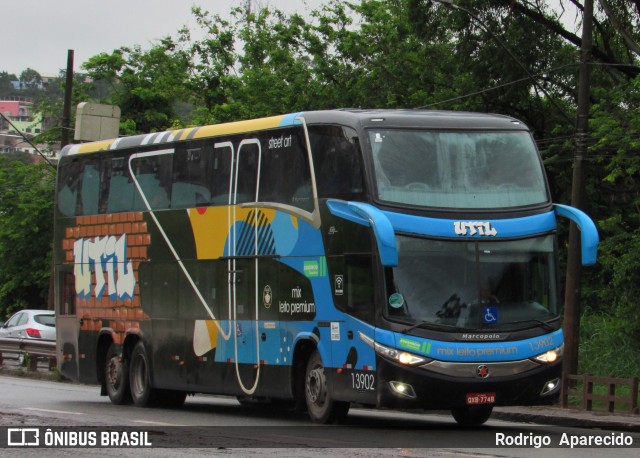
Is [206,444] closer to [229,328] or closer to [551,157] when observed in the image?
[229,328]

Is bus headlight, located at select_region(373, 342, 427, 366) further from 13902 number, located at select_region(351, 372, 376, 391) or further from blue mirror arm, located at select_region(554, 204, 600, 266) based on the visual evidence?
blue mirror arm, located at select_region(554, 204, 600, 266)

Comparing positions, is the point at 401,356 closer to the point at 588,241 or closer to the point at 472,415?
the point at 472,415

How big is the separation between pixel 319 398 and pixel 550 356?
10.1 ft

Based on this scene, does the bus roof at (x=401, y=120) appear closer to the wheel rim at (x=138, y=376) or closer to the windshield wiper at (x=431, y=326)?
the windshield wiper at (x=431, y=326)

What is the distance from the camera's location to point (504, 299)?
52.1 feet

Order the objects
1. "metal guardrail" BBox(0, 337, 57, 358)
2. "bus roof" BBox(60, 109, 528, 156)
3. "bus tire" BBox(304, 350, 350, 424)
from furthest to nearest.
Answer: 1. "metal guardrail" BBox(0, 337, 57, 358)
2. "bus tire" BBox(304, 350, 350, 424)
3. "bus roof" BBox(60, 109, 528, 156)

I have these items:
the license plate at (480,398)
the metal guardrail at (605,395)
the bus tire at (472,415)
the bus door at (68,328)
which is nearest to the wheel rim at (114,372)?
the bus door at (68,328)

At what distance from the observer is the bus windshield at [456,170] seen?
1591cm

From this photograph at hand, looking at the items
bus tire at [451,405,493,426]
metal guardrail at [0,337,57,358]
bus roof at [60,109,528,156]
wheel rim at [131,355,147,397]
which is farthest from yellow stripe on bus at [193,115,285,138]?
metal guardrail at [0,337,57,358]

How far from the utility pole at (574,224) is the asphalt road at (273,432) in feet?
11.4

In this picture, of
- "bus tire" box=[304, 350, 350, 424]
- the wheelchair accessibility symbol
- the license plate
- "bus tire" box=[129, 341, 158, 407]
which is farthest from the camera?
"bus tire" box=[129, 341, 158, 407]

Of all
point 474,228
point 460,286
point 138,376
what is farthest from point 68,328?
point 474,228

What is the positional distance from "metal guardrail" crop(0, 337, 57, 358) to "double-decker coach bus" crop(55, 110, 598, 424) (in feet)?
38.6

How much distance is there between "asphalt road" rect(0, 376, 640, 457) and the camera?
1260 cm
